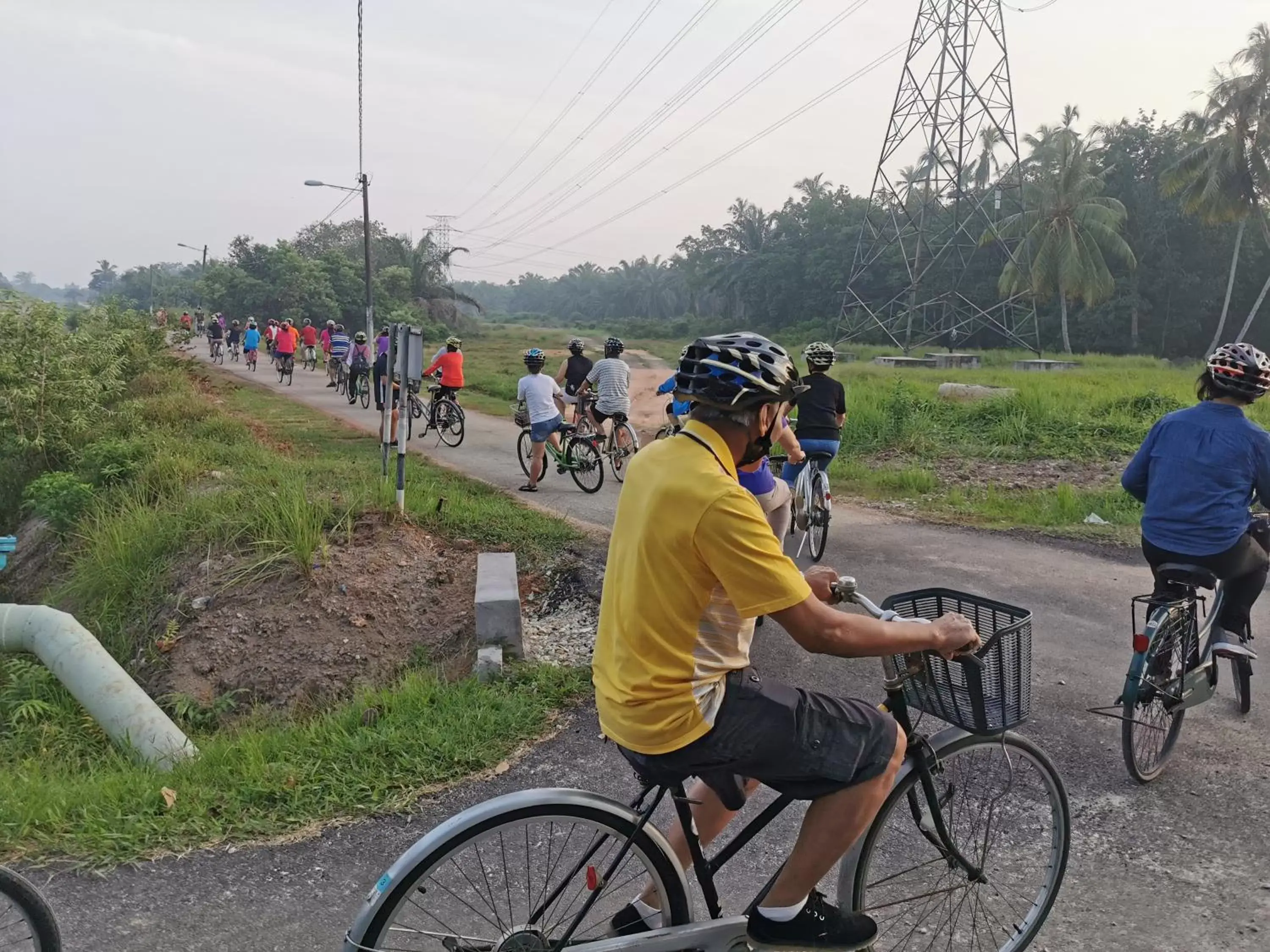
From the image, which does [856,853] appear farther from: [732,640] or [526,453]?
[526,453]

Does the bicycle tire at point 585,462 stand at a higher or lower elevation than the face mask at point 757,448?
lower

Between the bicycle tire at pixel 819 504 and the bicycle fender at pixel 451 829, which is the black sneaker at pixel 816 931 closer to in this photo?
the bicycle fender at pixel 451 829

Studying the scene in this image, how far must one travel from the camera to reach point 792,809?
3887 mm

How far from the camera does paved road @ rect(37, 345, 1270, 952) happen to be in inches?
123

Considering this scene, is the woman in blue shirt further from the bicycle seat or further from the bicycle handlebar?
the bicycle handlebar

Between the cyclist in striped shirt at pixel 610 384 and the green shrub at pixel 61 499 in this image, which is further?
the cyclist in striped shirt at pixel 610 384

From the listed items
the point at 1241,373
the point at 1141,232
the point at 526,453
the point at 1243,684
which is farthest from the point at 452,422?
the point at 1141,232

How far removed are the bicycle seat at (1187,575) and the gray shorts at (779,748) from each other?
2569mm

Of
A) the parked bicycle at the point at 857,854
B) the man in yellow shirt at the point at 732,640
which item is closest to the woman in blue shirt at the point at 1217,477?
the parked bicycle at the point at 857,854

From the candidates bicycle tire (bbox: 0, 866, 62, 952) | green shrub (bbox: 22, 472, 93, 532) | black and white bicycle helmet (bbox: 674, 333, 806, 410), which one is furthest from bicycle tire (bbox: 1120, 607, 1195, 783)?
green shrub (bbox: 22, 472, 93, 532)

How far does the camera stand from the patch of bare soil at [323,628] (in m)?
6.09

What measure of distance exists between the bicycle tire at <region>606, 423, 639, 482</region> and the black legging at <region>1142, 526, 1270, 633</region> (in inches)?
285

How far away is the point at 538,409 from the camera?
10641 mm


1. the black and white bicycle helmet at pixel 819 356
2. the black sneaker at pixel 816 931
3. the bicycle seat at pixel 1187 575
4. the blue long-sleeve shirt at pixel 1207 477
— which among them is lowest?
the black sneaker at pixel 816 931
